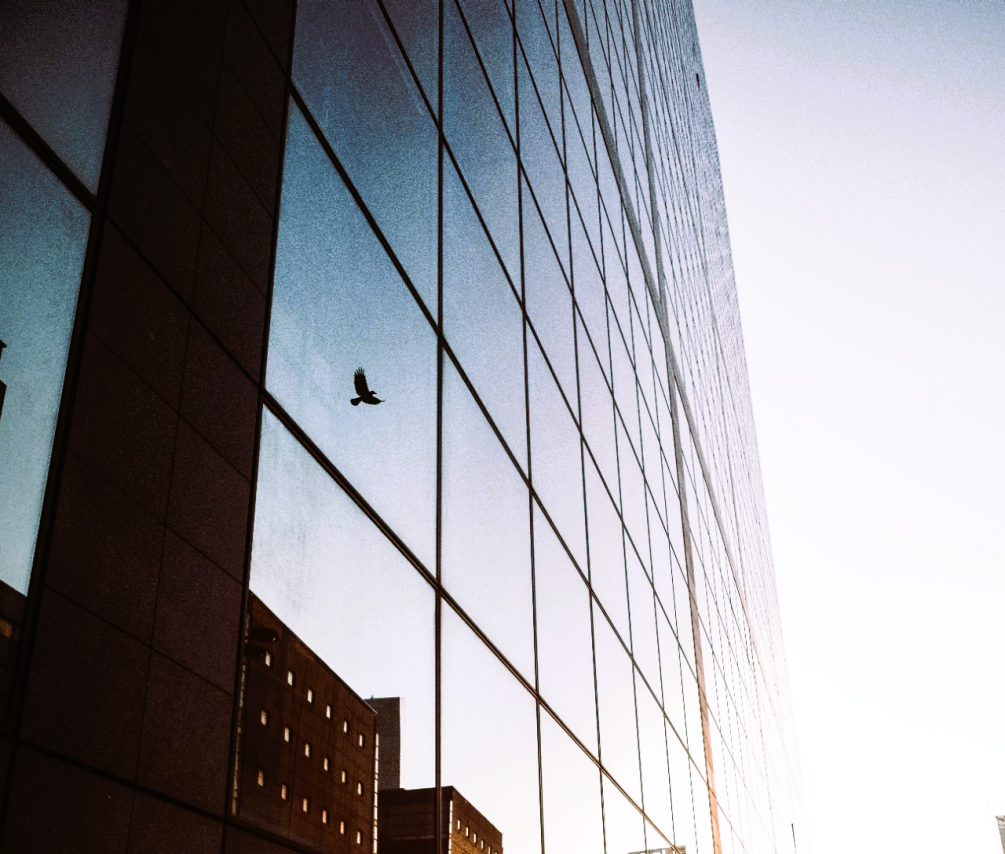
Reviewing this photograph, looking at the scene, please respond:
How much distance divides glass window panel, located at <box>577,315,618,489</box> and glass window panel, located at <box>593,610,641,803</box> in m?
2.94

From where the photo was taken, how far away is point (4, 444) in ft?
15.6

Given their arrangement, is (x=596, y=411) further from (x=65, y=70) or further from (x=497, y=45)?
(x=65, y=70)

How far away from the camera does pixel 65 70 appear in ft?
18.2

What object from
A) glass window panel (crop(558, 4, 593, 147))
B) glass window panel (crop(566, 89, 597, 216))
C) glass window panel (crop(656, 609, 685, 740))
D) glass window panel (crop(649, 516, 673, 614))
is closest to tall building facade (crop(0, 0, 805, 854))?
glass window panel (crop(566, 89, 597, 216))

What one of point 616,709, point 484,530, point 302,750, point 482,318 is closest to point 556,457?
point 482,318

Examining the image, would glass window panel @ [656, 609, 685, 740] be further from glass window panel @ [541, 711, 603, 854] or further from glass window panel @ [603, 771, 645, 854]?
glass window panel @ [541, 711, 603, 854]

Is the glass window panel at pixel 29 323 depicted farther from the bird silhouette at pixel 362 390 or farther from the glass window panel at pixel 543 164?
the glass window panel at pixel 543 164

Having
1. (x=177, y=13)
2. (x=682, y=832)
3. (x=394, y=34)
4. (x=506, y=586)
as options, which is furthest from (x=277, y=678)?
(x=682, y=832)

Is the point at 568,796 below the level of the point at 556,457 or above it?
below

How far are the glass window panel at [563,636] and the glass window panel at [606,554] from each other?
43.4 inches

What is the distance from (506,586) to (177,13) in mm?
6993

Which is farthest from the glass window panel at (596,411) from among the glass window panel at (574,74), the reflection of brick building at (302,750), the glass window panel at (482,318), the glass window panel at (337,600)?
the reflection of brick building at (302,750)

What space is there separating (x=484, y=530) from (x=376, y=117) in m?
4.17

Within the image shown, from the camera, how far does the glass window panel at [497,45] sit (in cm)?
1373
